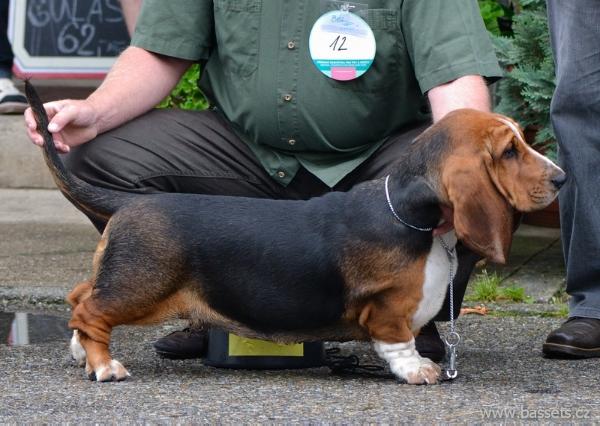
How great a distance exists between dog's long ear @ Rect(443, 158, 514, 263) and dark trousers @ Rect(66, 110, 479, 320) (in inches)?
25.2

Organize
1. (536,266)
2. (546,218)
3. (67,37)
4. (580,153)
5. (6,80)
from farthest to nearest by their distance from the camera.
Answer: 1. (67,37)
2. (6,80)
3. (546,218)
4. (536,266)
5. (580,153)

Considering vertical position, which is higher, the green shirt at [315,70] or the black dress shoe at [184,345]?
the green shirt at [315,70]

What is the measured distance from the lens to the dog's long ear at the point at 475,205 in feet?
11.0

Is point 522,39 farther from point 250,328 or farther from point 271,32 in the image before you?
point 250,328

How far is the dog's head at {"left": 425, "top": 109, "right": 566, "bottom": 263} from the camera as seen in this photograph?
3.35 meters

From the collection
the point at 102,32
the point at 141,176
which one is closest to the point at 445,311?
the point at 141,176

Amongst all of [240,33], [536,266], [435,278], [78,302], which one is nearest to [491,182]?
[435,278]

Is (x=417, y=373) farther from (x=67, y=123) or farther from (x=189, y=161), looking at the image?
(x=67, y=123)

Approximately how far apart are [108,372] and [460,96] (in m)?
1.34

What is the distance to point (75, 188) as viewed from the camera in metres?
3.69

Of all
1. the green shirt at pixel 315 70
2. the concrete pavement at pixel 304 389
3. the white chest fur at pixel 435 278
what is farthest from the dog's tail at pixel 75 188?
the white chest fur at pixel 435 278

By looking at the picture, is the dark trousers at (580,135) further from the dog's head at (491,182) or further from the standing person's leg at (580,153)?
the dog's head at (491,182)

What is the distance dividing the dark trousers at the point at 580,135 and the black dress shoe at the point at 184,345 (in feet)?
4.17

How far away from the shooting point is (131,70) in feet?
13.8
